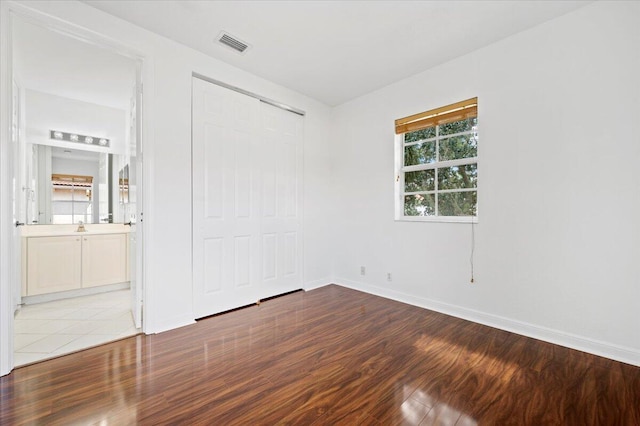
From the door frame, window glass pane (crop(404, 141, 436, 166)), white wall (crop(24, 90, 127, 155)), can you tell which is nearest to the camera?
the door frame

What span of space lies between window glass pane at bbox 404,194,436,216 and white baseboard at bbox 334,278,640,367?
106 centimetres

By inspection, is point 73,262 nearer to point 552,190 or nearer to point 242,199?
point 242,199

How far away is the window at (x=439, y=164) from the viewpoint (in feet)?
10.2

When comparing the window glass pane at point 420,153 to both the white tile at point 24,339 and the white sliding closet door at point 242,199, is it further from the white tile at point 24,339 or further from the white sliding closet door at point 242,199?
the white tile at point 24,339

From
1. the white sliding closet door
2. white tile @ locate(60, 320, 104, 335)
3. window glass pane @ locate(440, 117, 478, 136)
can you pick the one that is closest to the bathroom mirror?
the white sliding closet door

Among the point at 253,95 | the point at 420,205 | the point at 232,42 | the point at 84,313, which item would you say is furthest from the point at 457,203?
the point at 84,313

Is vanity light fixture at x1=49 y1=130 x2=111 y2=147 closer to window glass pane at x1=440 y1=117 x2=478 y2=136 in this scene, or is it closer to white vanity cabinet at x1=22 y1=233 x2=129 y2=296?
white vanity cabinet at x1=22 y1=233 x2=129 y2=296

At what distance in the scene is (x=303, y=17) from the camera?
98.0 inches

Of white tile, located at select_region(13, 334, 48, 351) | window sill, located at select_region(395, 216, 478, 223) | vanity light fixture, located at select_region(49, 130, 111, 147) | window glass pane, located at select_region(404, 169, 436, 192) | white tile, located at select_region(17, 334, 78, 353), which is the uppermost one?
vanity light fixture, located at select_region(49, 130, 111, 147)

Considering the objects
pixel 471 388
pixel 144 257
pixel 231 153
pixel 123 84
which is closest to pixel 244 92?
pixel 231 153

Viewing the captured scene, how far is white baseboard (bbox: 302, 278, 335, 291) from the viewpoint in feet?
13.7

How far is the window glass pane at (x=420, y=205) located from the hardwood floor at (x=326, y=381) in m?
1.36

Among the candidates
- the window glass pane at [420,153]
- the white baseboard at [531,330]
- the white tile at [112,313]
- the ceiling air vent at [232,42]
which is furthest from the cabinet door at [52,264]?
the window glass pane at [420,153]

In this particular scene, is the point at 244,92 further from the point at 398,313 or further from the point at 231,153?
the point at 398,313
